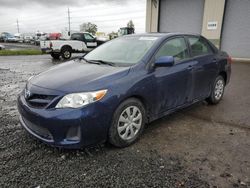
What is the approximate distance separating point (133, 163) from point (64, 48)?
1305cm

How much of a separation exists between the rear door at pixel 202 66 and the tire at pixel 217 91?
0.69 ft

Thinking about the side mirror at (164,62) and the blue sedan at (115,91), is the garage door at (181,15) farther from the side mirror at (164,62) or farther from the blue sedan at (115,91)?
the side mirror at (164,62)

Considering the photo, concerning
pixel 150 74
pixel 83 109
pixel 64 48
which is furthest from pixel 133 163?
pixel 64 48

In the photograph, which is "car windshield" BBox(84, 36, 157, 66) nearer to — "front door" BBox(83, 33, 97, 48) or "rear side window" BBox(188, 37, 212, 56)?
"rear side window" BBox(188, 37, 212, 56)

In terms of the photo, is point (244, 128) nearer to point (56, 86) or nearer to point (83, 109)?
point (83, 109)

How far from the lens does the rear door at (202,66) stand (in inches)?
174

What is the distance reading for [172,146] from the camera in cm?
338

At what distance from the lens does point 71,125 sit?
279cm

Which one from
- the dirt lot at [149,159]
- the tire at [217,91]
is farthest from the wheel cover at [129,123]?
the tire at [217,91]

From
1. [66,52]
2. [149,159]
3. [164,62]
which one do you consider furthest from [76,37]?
[149,159]

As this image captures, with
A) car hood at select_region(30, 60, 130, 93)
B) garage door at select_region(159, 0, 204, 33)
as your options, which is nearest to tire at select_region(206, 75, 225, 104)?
car hood at select_region(30, 60, 130, 93)

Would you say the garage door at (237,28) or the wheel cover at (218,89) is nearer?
the wheel cover at (218,89)

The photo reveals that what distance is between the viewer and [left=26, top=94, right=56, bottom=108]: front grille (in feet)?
9.54

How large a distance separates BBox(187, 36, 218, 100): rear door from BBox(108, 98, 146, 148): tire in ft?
4.86
